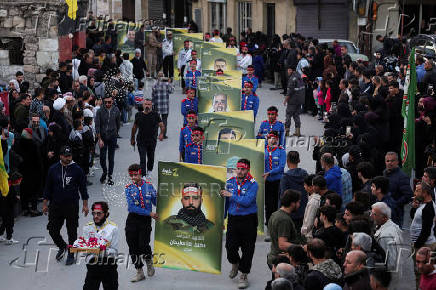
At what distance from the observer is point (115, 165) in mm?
17156

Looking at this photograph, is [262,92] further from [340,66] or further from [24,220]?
[24,220]

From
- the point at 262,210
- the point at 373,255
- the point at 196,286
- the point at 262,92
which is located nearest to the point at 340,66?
the point at 262,92

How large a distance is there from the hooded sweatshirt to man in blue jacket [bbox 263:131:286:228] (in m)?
4.48

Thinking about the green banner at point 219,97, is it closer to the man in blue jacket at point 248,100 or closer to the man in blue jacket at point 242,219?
the man in blue jacket at point 248,100

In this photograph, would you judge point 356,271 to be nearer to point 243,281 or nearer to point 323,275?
point 323,275

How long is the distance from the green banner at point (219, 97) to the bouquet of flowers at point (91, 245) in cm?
772

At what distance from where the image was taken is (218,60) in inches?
874

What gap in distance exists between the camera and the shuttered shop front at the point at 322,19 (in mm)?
33844

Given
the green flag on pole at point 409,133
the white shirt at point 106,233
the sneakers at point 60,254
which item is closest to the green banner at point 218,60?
the green flag on pole at point 409,133

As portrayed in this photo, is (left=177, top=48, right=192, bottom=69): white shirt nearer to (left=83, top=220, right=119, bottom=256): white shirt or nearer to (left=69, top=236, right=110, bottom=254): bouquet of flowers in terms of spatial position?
(left=83, top=220, right=119, bottom=256): white shirt

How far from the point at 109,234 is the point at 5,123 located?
4.59m

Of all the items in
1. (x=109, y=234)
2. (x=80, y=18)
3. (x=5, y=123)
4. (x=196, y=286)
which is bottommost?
(x=196, y=286)

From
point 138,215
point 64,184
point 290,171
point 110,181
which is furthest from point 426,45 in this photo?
point 138,215

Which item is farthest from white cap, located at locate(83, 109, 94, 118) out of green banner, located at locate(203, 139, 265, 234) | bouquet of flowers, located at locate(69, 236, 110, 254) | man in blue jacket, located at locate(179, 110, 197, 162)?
bouquet of flowers, located at locate(69, 236, 110, 254)
